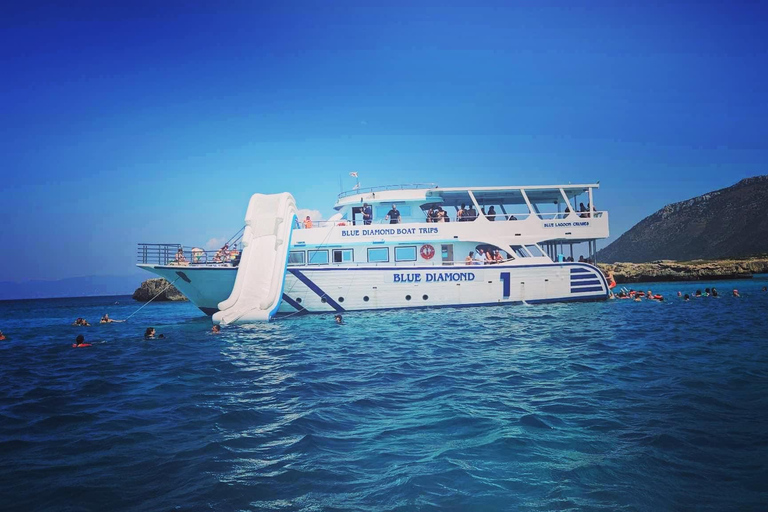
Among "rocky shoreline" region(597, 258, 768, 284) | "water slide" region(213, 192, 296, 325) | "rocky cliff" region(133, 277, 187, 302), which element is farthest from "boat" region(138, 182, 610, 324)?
"rocky cliff" region(133, 277, 187, 302)

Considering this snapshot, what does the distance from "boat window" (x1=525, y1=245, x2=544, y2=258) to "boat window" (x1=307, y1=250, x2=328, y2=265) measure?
984cm

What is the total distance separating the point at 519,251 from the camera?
23406 mm

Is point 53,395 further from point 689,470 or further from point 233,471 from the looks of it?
point 689,470

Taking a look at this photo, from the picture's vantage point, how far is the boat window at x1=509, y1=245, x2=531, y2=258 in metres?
23.0

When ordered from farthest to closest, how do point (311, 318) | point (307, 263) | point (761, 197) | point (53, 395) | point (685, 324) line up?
point (761, 197) → point (307, 263) → point (311, 318) → point (685, 324) → point (53, 395)

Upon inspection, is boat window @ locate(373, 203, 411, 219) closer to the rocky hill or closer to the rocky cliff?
the rocky cliff

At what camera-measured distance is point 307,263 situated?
73.6ft

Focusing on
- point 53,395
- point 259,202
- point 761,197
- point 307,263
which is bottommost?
point 53,395

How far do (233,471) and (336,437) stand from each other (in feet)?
4.27

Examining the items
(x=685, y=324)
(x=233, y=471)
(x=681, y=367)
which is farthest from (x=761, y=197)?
(x=233, y=471)

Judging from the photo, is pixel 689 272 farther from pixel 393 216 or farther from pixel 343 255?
pixel 343 255

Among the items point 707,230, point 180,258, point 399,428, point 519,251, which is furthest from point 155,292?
point 707,230

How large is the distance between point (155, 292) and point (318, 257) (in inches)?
1944

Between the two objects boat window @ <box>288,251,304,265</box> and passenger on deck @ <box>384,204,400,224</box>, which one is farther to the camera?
passenger on deck @ <box>384,204,400,224</box>
